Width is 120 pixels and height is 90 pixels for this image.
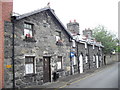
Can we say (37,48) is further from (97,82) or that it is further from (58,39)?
(97,82)

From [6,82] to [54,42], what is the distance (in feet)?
21.2

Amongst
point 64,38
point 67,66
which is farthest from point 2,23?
point 67,66

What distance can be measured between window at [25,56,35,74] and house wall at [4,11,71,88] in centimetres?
35

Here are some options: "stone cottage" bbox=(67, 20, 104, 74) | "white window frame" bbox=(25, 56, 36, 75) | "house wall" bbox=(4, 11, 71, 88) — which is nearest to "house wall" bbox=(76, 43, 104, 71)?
"stone cottage" bbox=(67, 20, 104, 74)

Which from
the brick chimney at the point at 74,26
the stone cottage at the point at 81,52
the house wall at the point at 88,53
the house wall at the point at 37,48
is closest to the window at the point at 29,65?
the house wall at the point at 37,48

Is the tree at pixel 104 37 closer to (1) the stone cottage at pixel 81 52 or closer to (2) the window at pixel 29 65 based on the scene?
(1) the stone cottage at pixel 81 52

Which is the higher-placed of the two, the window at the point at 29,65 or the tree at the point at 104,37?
the tree at the point at 104,37

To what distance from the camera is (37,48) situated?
12.1 meters

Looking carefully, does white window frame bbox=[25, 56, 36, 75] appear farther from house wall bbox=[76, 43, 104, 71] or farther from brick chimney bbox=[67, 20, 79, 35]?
brick chimney bbox=[67, 20, 79, 35]

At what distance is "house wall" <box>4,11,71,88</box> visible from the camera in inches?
386

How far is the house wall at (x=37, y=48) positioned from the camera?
9812mm

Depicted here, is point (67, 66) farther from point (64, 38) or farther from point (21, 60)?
point (21, 60)

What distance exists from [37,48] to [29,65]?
1.61 m

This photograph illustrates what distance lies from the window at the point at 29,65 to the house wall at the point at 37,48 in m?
0.35
